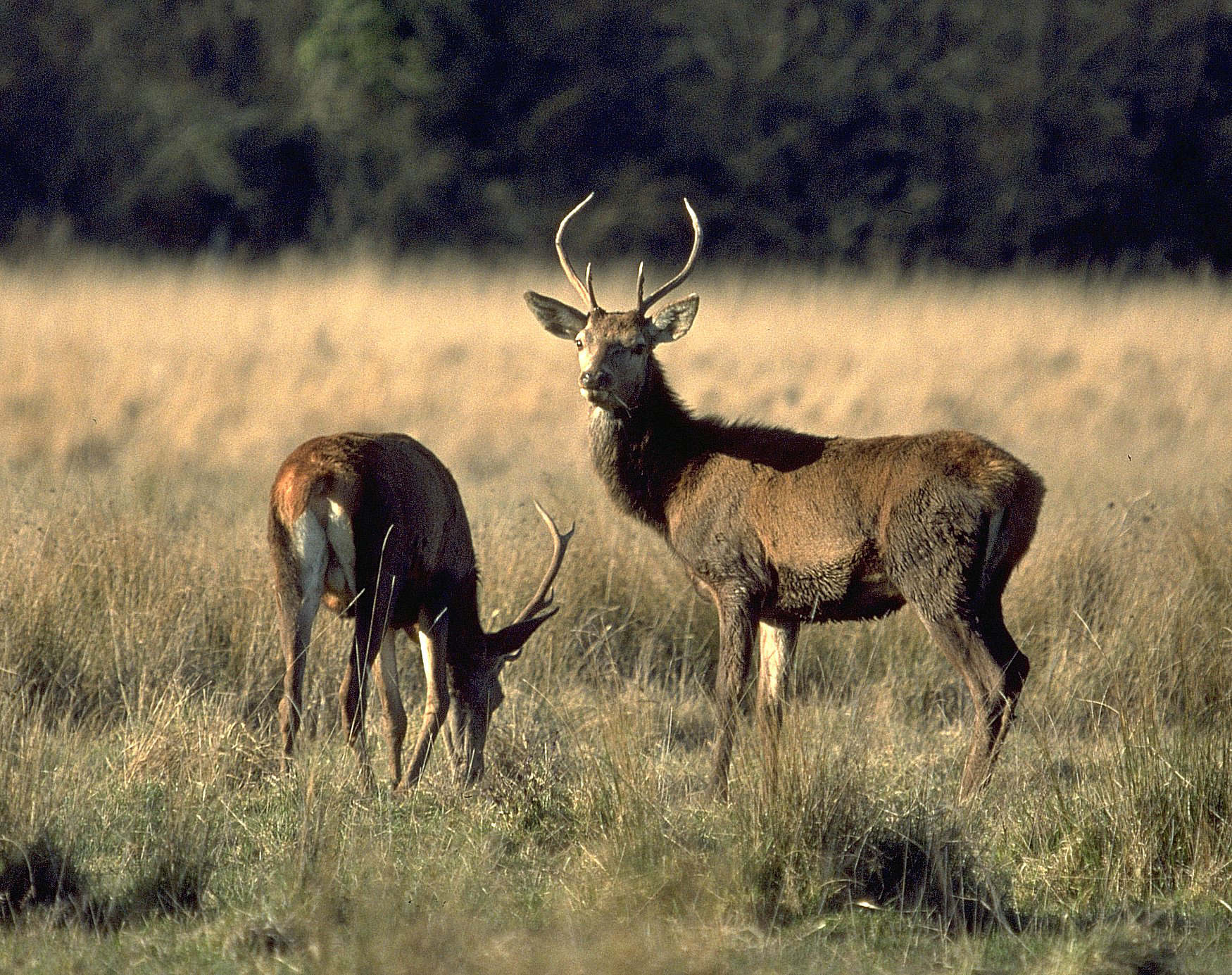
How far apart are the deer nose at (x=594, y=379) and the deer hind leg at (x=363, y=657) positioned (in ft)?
4.21

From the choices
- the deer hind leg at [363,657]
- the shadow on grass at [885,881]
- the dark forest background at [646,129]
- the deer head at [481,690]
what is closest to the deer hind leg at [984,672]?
the shadow on grass at [885,881]

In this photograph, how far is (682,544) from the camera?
284 inches

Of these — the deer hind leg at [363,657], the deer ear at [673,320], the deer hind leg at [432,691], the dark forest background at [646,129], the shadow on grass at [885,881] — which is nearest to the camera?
the shadow on grass at [885,881]

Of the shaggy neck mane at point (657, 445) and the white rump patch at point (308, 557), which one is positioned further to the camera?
the shaggy neck mane at point (657, 445)

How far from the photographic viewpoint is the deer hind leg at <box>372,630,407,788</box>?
6.68 m

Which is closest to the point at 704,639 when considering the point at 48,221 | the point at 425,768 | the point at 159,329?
the point at 425,768

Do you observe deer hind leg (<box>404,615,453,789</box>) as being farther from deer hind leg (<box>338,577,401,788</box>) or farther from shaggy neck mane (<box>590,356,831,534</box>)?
shaggy neck mane (<box>590,356,831,534</box>)

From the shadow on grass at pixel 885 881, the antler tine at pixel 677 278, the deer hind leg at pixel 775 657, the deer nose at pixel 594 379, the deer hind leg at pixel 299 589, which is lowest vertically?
the shadow on grass at pixel 885 881

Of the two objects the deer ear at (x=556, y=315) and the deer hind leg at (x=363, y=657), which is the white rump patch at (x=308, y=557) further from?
the deer ear at (x=556, y=315)

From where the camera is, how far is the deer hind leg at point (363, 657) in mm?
6180

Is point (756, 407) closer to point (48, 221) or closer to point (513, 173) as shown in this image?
point (513, 173)

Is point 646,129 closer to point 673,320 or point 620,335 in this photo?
point 673,320

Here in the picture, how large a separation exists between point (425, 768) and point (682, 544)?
1.48 metres

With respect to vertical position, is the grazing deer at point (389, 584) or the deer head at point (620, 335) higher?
the deer head at point (620, 335)
